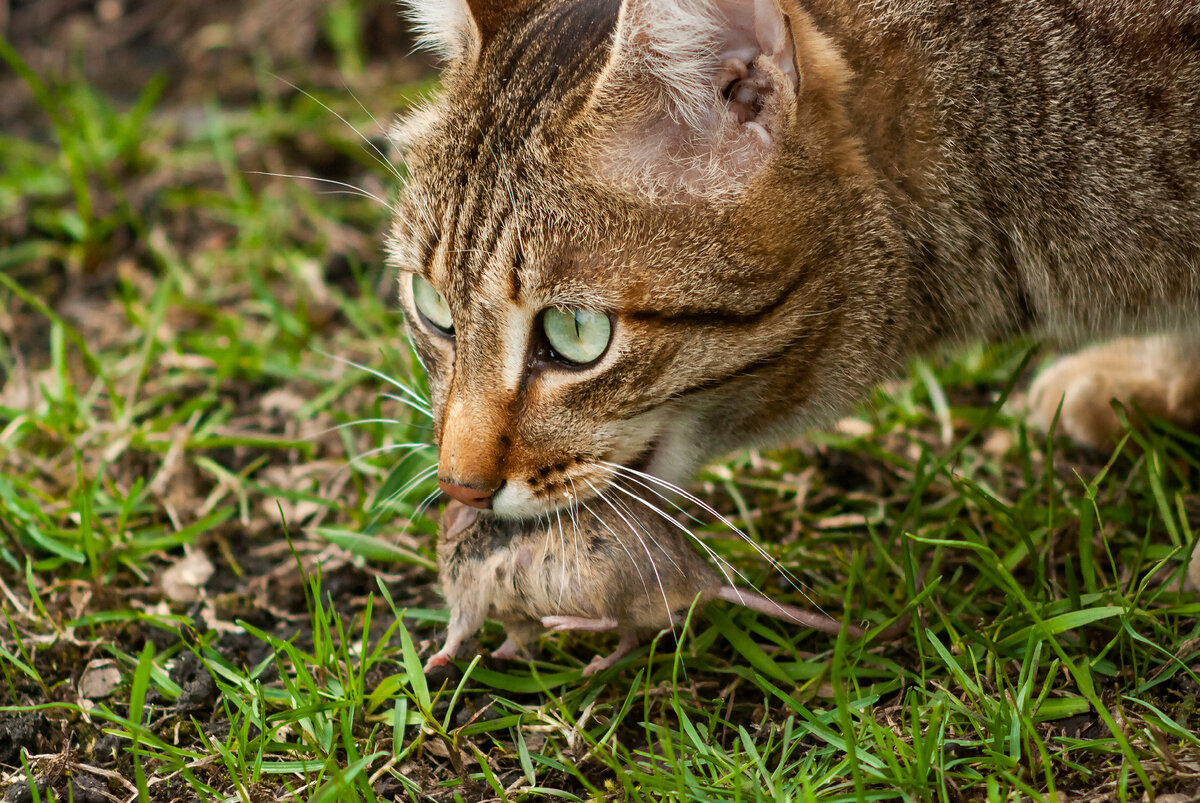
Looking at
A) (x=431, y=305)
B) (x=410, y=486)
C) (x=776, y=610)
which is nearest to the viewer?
(x=776, y=610)

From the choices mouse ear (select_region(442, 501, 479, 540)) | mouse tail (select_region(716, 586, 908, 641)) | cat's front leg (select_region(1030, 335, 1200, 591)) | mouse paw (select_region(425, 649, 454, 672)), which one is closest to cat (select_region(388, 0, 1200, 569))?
mouse ear (select_region(442, 501, 479, 540))

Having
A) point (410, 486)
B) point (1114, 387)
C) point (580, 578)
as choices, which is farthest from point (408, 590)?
point (1114, 387)

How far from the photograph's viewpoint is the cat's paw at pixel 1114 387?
10.4 feet

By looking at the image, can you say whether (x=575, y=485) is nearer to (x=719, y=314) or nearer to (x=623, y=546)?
(x=623, y=546)

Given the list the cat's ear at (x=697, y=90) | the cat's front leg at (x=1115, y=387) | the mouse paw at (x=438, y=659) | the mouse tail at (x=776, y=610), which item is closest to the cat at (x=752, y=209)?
the cat's ear at (x=697, y=90)

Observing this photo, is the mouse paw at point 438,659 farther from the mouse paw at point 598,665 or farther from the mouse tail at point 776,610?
the mouse tail at point 776,610

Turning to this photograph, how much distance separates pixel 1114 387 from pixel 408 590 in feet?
6.90

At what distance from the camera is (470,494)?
90.9 inches

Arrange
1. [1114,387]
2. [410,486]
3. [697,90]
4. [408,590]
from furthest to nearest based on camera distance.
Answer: [1114,387], [408,590], [410,486], [697,90]

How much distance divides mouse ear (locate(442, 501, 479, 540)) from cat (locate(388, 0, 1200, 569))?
0.17 metres

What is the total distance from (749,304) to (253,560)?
1.60 meters

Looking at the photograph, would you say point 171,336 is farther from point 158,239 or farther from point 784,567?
point 784,567

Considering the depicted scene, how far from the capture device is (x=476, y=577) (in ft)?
7.79

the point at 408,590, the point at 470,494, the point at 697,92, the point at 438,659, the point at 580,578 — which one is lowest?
the point at 408,590
